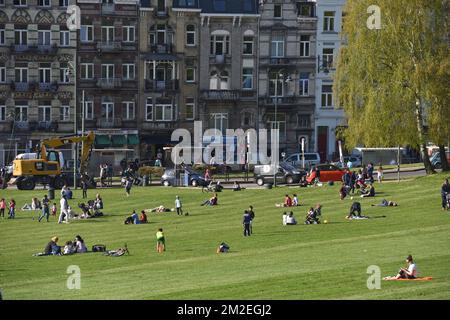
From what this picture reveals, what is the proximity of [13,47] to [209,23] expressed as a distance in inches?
718

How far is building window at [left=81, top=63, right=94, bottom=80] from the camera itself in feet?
358

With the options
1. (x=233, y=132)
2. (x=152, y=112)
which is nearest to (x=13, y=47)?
(x=152, y=112)

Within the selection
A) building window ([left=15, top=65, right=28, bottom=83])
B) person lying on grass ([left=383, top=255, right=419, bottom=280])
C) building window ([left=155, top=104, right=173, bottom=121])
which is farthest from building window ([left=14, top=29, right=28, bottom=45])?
person lying on grass ([left=383, top=255, right=419, bottom=280])

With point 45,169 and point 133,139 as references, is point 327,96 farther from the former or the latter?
point 45,169

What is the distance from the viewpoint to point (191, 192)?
86000mm

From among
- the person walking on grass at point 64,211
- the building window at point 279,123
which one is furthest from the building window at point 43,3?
the person walking on grass at point 64,211

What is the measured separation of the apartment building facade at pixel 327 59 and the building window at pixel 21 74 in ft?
89.3

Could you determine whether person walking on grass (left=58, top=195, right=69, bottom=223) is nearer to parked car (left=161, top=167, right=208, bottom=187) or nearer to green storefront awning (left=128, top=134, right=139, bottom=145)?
parked car (left=161, top=167, right=208, bottom=187)

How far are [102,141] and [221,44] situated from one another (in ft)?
47.7

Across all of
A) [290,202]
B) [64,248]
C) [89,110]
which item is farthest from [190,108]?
[64,248]

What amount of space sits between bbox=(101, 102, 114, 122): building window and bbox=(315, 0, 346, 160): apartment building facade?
19.5 m

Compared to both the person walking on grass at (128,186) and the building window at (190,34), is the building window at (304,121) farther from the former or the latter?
the person walking on grass at (128,186)
